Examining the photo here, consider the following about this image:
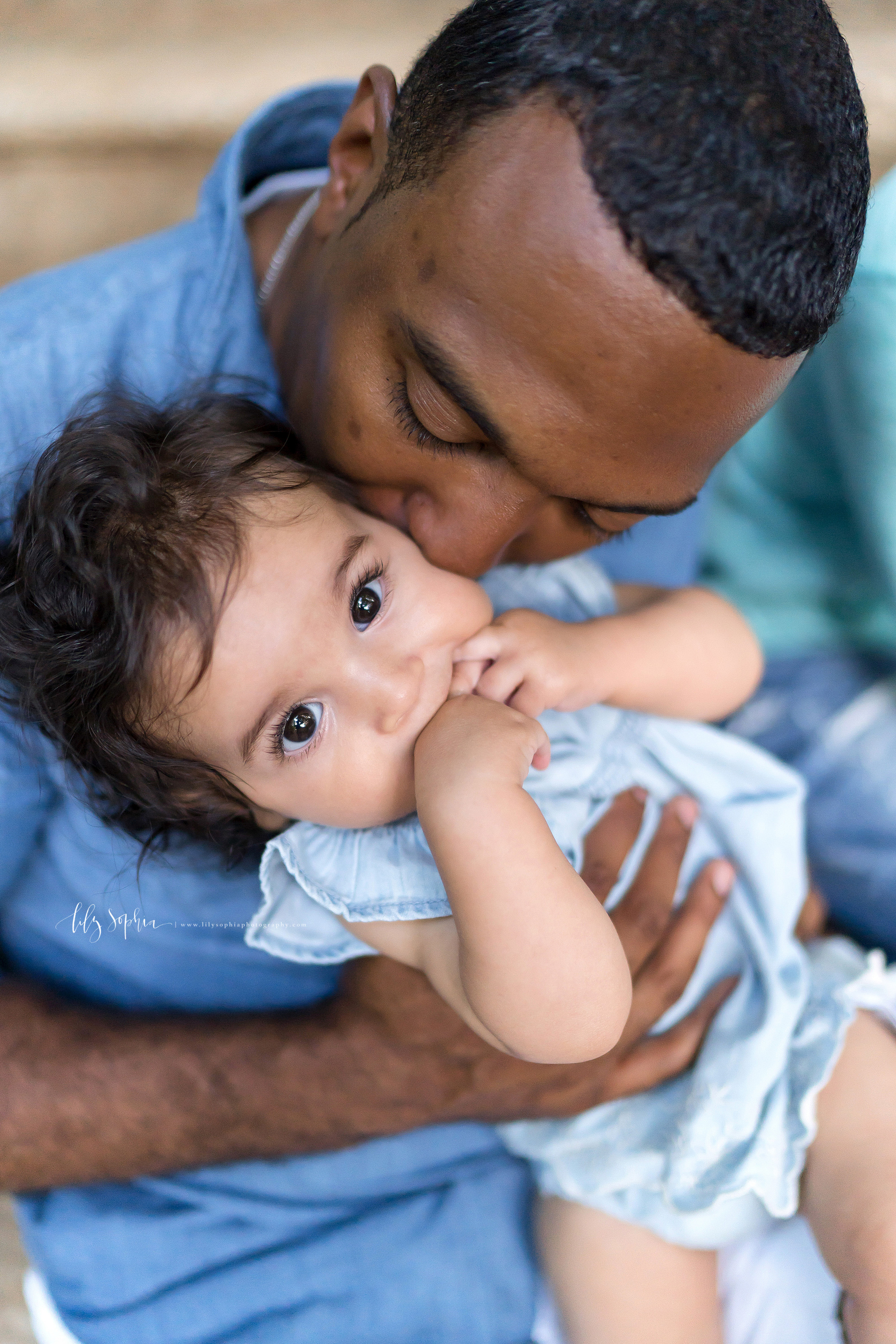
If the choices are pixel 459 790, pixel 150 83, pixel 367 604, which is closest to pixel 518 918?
pixel 459 790

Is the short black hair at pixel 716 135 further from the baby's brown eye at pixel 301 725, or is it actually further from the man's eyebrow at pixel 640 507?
the baby's brown eye at pixel 301 725

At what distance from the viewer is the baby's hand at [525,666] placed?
38.3 inches

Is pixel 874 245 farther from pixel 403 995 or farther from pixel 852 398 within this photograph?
pixel 403 995

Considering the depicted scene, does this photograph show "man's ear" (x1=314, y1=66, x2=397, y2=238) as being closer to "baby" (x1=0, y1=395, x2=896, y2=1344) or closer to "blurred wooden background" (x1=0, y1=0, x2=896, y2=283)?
"baby" (x1=0, y1=395, x2=896, y2=1344)

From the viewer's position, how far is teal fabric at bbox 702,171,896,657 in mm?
1194

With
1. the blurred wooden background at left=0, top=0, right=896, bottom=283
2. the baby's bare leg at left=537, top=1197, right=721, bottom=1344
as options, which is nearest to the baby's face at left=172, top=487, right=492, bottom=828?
the baby's bare leg at left=537, top=1197, right=721, bottom=1344

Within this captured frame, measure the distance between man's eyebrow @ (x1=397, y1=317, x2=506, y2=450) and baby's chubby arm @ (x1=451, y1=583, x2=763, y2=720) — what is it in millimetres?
242

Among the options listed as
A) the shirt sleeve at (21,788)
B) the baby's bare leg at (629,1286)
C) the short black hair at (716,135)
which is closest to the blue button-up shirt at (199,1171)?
the shirt sleeve at (21,788)

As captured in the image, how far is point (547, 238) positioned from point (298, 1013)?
967 mm

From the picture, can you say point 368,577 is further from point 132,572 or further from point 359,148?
point 359,148

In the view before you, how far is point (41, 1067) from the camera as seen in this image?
1.12 metres

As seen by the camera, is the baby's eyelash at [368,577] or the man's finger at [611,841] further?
the man's finger at [611,841]

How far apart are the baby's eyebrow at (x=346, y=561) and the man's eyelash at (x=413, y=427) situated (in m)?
0.11

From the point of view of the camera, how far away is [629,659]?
110 cm
